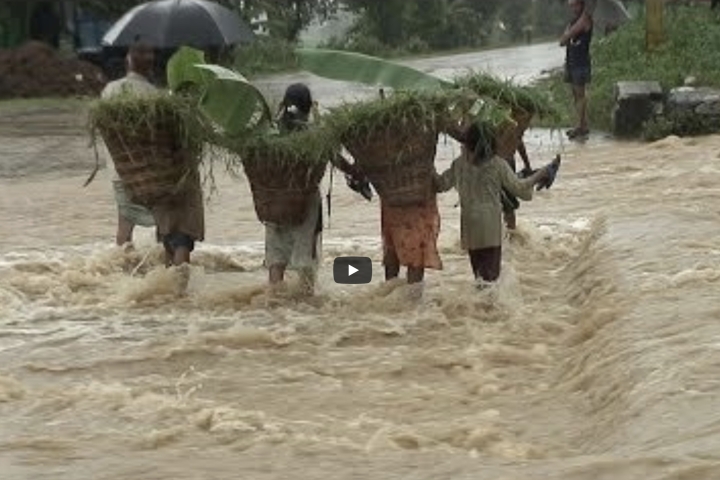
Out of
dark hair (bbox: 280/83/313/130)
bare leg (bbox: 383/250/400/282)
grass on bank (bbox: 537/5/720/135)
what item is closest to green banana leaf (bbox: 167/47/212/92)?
dark hair (bbox: 280/83/313/130)

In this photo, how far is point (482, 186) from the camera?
8.59 metres

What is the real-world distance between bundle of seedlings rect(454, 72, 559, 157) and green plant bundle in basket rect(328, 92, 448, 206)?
0.35 m

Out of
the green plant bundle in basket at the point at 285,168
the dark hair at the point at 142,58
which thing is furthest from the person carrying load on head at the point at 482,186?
the dark hair at the point at 142,58

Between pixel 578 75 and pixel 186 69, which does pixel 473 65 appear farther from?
pixel 186 69

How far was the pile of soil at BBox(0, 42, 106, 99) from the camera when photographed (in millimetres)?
28516

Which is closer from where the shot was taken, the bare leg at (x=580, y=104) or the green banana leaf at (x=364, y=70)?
the green banana leaf at (x=364, y=70)

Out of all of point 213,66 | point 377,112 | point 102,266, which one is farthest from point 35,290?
point 377,112

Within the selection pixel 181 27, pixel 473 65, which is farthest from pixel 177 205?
pixel 473 65

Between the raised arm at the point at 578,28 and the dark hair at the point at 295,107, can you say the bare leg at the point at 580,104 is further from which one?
the dark hair at the point at 295,107

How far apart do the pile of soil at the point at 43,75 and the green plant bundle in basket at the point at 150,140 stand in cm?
1901

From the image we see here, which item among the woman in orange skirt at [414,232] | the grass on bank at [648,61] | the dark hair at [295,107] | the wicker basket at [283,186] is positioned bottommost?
the grass on bank at [648,61]

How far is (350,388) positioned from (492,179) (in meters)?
1.81

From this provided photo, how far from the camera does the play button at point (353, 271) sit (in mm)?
9242

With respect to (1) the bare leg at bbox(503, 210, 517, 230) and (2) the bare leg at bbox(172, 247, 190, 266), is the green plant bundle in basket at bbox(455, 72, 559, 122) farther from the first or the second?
(2) the bare leg at bbox(172, 247, 190, 266)
